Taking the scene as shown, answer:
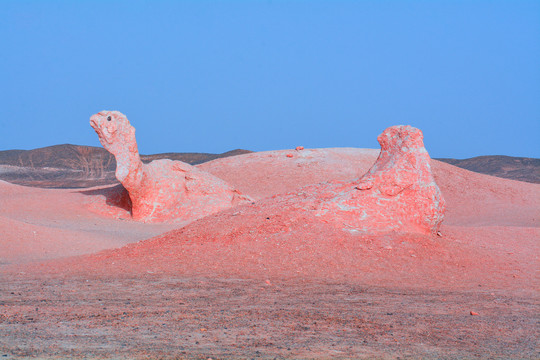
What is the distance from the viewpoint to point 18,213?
44.1 ft

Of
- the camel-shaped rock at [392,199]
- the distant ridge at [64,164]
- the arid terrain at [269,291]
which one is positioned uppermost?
the distant ridge at [64,164]

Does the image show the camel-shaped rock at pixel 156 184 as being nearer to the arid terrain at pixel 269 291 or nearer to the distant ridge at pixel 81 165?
the arid terrain at pixel 269 291

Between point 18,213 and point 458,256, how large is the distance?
1023 cm

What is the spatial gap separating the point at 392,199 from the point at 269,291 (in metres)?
3.35

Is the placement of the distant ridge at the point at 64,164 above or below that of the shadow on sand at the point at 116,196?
above

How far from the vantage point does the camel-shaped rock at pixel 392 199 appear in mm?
8312

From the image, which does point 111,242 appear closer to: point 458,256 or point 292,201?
point 292,201

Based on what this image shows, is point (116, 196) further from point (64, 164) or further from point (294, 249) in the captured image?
point (64, 164)

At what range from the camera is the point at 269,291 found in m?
5.91

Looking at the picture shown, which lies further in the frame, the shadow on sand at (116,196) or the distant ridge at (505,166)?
the distant ridge at (505,166)

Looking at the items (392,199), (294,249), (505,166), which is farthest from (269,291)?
(505,166)

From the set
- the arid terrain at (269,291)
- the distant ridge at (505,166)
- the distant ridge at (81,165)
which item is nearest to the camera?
the arid terrain at (269,291)

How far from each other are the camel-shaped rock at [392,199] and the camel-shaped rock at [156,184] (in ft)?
19.0

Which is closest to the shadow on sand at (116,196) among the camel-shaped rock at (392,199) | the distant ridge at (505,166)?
the camel-shaped rock at (392,199)
